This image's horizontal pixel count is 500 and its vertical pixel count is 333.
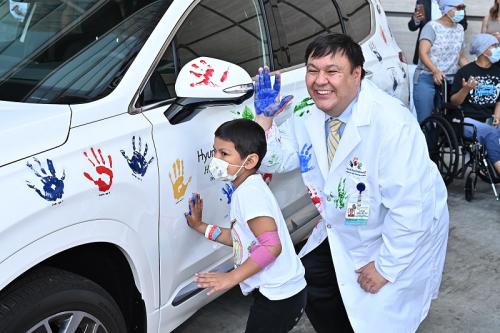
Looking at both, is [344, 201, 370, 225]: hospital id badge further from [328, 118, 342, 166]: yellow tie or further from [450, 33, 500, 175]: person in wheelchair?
[450, 33, 500, 175]: person in wheelchair

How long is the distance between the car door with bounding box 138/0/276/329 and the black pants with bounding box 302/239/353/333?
38 centimetres

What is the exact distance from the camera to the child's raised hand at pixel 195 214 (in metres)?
2.79

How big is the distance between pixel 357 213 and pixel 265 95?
65 centimetres

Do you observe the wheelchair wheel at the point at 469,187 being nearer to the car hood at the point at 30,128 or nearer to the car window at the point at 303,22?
the car window at the point at 303,22

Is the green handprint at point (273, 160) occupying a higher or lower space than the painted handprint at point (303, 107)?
lower

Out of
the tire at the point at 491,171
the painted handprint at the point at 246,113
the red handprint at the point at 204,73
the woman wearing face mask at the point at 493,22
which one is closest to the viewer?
the red handprint at the point at 204,73

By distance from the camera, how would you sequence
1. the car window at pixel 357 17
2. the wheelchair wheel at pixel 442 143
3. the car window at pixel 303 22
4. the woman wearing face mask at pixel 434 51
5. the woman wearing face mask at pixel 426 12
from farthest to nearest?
the woman wearing face mask at pixel 426 12 < the woman wearing face mask at pixel 434 51 < the wheelchair wheel at pixel 442 143 < the car window at pixel 357 17 < the car window at pixel 303 22

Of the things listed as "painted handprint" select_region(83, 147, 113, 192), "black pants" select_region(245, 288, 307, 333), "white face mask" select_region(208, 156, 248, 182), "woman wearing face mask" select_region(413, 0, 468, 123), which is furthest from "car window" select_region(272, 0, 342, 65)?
"woman wearing face mask" select_region(413, 0, 468, 123)

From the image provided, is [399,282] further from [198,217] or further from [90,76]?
[90,76]

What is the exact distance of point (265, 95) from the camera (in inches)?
118

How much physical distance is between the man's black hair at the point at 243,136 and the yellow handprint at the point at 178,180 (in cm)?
19

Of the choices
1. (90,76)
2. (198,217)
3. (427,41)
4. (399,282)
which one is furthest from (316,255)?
(427,41)

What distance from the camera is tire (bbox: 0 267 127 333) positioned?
2.16m

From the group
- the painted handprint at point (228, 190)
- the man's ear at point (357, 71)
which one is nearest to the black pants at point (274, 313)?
the painted handprint at point (228, 190)
